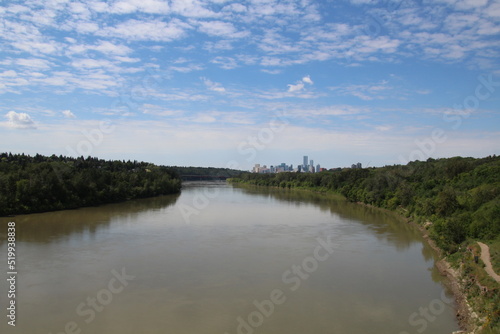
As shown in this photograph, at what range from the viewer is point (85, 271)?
11.5 m

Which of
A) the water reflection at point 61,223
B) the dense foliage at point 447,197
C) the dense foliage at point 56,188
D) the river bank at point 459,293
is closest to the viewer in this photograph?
the river bank at point 459,293

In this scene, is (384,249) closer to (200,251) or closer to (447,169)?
(200,251)

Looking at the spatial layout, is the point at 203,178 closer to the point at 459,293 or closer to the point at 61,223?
the point at 61,223

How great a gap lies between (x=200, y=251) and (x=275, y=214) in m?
13.2

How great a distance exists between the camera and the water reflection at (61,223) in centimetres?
1692

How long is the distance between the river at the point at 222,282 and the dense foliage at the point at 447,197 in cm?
165

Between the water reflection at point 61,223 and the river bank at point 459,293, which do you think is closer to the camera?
the river bank at point 459,293

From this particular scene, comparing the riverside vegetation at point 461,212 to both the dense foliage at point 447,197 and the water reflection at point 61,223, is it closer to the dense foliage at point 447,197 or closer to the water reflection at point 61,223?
the dense foliage at point 447,197

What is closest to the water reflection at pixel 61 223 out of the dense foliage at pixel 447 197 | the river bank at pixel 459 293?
the river bank at pixel 459 293

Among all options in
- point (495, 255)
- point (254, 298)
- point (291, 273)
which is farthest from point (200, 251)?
point (495, 255)

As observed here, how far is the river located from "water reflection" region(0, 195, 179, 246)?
16 cm

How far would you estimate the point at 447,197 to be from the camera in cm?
1833

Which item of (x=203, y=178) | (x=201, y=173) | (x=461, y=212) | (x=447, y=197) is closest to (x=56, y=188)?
(x=447, y=197)

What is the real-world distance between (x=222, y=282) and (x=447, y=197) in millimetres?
13068
